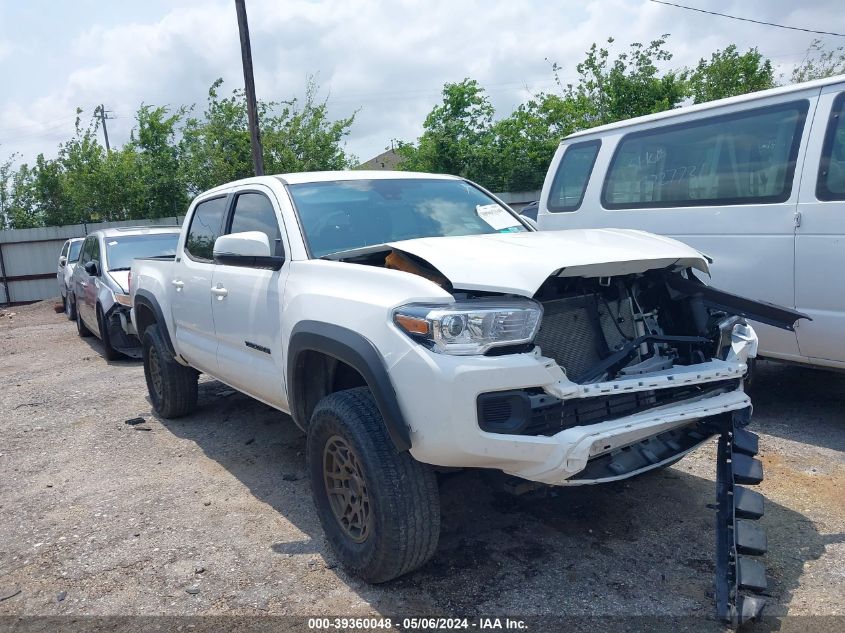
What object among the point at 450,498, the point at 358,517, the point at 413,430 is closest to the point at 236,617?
the point at 358,517

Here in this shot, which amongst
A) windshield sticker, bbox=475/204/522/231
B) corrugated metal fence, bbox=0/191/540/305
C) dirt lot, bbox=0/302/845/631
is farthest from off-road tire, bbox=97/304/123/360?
corrugated metal fence, bbox=0/191/540/305

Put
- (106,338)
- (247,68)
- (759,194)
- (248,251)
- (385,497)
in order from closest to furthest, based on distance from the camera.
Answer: (385,497) → (248,251) → (759,194) → (106,338) → (247,68)

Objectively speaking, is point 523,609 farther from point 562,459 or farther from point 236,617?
point 236,617

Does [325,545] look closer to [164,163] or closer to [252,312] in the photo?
[252,312]

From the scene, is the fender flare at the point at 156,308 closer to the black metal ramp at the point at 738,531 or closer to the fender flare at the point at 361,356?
the fender flare at the point at 361,356

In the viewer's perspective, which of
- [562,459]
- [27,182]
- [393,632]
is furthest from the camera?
[27,182]

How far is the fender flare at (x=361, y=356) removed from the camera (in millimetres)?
2898

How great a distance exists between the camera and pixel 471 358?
2.78m

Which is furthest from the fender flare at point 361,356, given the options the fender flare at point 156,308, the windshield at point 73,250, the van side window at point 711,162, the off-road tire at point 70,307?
the windshield at point 73,250

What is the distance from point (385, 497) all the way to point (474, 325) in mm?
804

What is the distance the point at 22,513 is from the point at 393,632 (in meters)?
2.83

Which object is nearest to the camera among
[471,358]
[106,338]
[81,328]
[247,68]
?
[471,358]

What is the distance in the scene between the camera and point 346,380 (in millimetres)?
3730

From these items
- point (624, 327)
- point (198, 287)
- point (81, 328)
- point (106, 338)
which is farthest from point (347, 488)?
point (81, 328)
